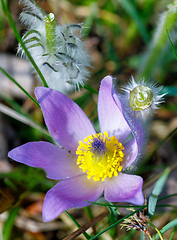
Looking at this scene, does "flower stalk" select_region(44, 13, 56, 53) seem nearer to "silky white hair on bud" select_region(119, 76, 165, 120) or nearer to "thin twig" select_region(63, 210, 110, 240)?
"silky white hair on bud" select_region(119, 76, 165, 120)

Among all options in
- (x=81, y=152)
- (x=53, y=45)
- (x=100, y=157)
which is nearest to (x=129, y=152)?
(x=100, y=157)

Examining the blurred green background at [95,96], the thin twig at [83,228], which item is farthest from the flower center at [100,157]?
the blurred green background at [95,96]

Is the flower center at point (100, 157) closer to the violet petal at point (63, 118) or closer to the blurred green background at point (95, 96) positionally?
the violet petal at point (63, 118)

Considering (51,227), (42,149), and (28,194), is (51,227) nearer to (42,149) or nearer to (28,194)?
(28,194)

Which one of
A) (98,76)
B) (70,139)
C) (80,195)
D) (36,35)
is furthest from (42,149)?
(98,76)

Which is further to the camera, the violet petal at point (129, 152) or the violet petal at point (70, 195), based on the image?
the violet petal at point (129, 152)
